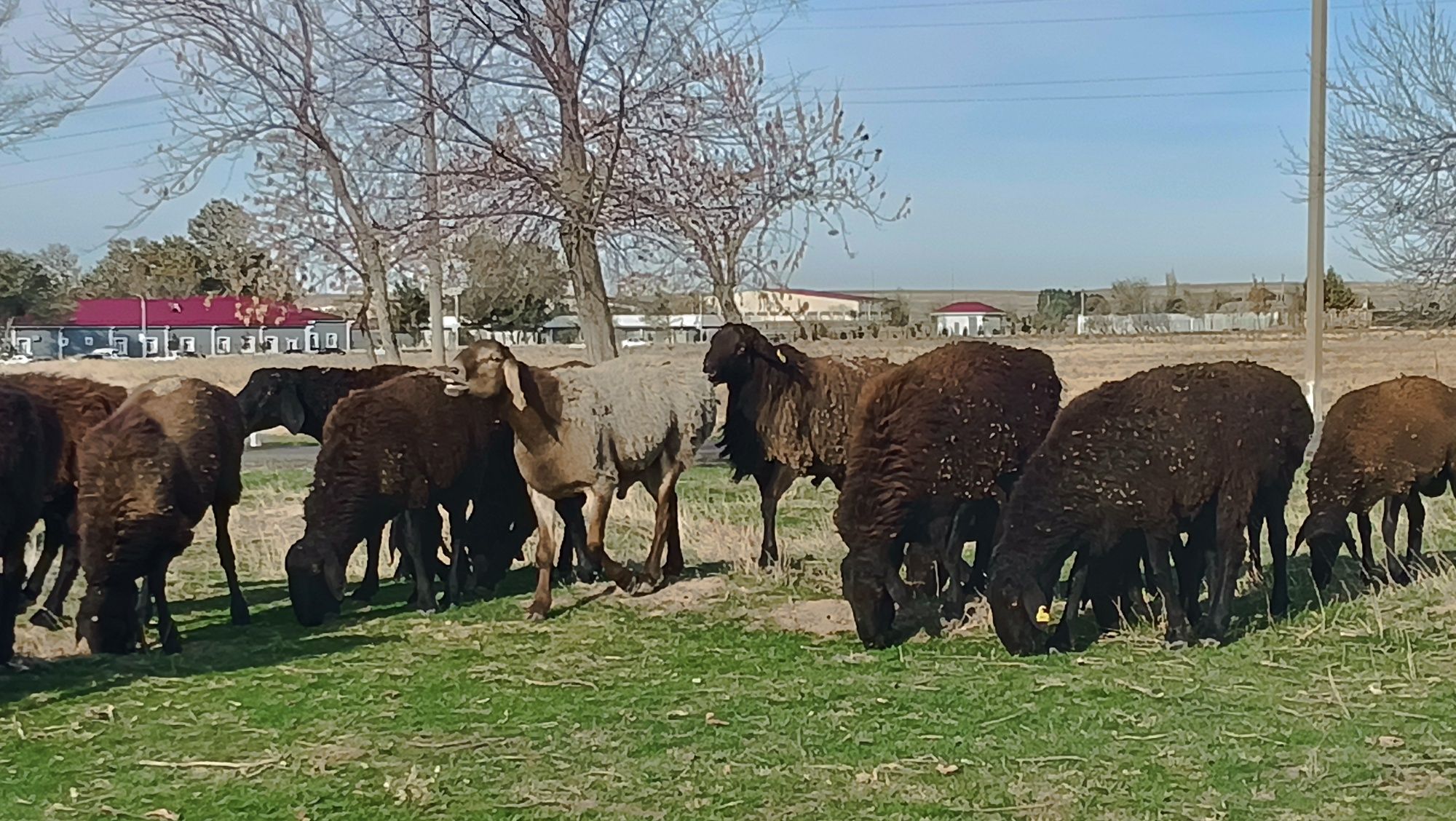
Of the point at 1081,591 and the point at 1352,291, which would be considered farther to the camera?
the point at 1352,291

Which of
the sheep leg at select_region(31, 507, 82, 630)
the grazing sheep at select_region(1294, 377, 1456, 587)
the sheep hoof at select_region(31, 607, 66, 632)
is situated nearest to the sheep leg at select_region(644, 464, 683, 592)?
the sheep leg at select_region(31, 507, 82, 630)

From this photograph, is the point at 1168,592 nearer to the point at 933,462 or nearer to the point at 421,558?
the point at 933,462

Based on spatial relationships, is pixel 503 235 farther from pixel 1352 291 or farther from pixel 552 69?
pixel 1352 291

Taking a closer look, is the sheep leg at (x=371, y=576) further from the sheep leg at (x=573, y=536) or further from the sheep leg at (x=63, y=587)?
the sheep leg at (x=63, y=587)

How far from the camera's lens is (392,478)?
11.7m

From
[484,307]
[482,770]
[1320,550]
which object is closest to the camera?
[482,770]

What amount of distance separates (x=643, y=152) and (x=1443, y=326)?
53.5ft

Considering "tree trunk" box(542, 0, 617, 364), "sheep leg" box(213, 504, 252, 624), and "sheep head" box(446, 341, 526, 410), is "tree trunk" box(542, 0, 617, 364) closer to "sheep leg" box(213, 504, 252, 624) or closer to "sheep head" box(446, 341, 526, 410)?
"sheep head" box(446, 341, 526, 410)

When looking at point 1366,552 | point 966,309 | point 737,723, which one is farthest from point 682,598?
point 966,309

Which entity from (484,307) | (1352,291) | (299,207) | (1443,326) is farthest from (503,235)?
(1352,291)

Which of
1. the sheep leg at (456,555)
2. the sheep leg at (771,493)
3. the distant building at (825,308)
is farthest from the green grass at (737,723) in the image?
the distant building at (825,308)

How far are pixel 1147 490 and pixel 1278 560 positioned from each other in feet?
4.98

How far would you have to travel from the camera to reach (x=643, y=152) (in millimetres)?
17172

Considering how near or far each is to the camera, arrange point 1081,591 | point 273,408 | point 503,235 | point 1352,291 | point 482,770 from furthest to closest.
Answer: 1. point 1352,291
2. point 503,235
3. point 273,408
4. point 1081,591
5. point 482,770
